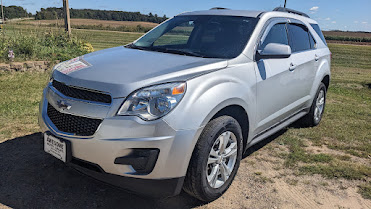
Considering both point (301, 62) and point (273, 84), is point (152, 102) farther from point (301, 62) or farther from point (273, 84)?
point (301, 62)

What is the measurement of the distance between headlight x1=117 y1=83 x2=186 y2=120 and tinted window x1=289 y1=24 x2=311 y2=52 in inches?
91.2

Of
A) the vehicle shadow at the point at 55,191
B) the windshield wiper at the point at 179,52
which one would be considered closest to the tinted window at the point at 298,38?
the windshield wiper at the point at 179,52

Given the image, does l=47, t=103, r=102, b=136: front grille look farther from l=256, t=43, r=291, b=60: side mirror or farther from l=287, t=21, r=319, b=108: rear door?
l=287, t=21, r=319, b=108: rear door

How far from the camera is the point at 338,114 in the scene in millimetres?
6355

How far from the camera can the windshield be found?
11.1ft

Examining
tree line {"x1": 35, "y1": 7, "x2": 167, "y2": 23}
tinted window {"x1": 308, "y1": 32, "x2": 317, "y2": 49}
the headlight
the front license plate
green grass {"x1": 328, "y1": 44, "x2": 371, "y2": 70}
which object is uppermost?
tree line {"x1": 35, "y1": 7, "x2": 167, "y2": 23}

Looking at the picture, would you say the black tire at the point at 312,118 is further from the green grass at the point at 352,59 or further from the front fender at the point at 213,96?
the green grass at the point at 352,59

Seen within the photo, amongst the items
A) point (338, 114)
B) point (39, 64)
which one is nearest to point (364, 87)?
point (338, 114)

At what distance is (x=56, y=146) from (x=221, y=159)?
1.38 m

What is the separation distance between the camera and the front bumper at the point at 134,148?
2.36m

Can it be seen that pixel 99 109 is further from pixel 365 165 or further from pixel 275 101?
pixel 365 165

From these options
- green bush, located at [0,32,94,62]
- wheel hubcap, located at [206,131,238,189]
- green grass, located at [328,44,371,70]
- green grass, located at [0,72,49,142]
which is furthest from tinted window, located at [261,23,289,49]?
green grass, located at [328,44,371,70]

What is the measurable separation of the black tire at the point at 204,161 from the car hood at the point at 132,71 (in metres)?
0.45

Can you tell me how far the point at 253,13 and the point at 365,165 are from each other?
7.31 feet
